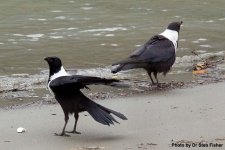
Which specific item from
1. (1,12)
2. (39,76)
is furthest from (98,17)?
(39,76)

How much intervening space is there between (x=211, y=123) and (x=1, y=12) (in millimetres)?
10795

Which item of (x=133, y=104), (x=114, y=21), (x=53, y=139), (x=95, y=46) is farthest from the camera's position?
(x=114, y=21)

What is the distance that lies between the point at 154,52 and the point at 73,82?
3013 millimetres

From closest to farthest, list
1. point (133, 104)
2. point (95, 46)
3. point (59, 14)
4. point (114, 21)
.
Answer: point (133, 104) < point (95, 46) < point (114, 21) < point (59, 14)

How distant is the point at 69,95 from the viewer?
6.50 m

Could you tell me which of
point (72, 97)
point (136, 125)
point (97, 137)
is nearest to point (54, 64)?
point (72, 97)

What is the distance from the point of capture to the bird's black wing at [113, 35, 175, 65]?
8.91 meters

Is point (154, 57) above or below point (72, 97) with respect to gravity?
below

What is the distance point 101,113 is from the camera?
247 inches

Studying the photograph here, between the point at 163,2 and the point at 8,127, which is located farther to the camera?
the point at 163,2

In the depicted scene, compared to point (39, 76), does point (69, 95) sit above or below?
above

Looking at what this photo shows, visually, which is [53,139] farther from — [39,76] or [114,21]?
[114,21]

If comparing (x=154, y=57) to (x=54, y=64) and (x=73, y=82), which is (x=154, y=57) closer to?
(x=54, y=64)

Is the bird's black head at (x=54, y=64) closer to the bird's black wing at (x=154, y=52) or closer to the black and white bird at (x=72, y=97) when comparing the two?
the black and white bird at (x=72, y=97)
